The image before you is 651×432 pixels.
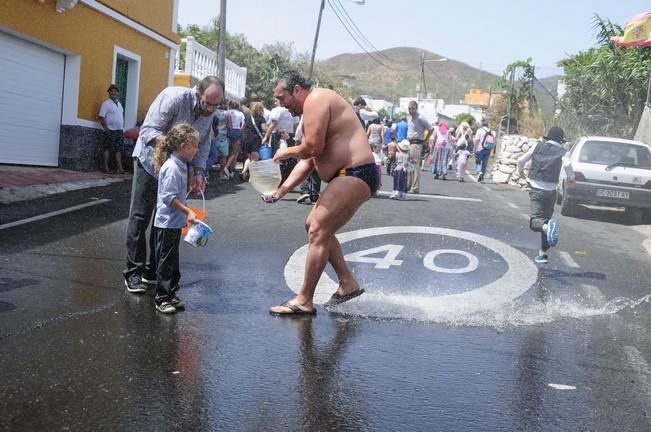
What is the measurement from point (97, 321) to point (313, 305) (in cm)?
161

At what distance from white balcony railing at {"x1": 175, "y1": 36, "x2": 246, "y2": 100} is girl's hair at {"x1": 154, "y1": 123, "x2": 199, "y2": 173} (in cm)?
1615

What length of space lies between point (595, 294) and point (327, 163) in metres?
3.11

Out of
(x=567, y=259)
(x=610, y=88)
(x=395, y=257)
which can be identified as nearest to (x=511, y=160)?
(x=610, y=88)

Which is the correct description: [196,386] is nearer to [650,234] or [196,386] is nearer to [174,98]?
[174,98]

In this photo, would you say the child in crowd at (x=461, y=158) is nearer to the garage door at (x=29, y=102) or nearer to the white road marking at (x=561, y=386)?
the garage door at (x=29, y=102)

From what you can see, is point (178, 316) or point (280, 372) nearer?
point (280, 372)

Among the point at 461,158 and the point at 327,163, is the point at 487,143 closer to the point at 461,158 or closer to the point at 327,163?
the point at 461,158

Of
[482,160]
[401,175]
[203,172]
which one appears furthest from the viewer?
[482,160]

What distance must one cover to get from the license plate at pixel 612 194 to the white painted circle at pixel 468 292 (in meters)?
5.51

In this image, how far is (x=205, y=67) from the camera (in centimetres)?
2564

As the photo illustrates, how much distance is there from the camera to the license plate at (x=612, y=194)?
1335 cm

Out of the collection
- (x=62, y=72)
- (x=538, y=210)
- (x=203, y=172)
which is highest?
(x=62, y=72)

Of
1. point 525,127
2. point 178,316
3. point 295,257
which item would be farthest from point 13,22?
point 525,127

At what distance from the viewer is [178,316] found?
509cm
